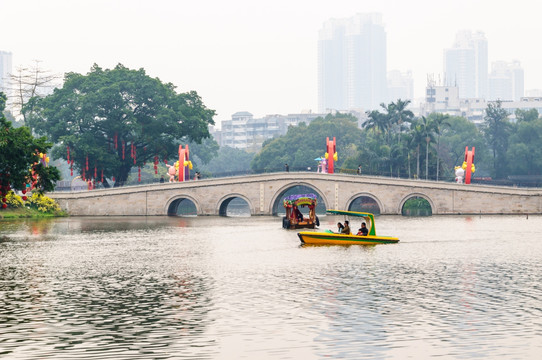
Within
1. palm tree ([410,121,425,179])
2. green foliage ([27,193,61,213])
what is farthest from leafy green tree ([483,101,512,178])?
green foliage ([27,193,61,213])

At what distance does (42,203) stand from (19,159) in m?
30.2

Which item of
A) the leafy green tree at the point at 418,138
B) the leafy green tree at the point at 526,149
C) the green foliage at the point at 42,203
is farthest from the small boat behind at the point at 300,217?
the leafy green tree at the point at 526,149

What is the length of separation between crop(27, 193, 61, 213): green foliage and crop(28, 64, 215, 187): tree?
4867mm

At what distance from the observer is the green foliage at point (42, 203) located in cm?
8112

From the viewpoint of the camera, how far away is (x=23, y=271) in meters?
35.0

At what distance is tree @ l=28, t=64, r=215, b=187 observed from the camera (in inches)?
3366

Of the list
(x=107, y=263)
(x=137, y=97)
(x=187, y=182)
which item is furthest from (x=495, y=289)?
(x=137, y=97)

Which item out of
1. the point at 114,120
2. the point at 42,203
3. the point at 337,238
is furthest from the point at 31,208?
the point at 337,238

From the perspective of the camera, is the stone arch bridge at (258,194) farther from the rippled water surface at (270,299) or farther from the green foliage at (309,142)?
the green foliage at (309,142)

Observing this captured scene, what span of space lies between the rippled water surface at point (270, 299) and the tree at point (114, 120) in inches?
1427

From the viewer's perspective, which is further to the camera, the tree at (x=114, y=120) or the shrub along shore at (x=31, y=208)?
the tree at (x=114, y=120)

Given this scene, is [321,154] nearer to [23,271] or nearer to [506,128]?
[506,128]

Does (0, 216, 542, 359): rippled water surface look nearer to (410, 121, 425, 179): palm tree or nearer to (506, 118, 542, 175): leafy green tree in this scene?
(410, 121, 425, 179): palm tree

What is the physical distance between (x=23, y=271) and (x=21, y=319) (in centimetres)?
1205
